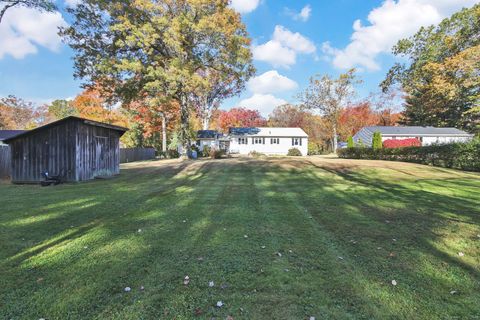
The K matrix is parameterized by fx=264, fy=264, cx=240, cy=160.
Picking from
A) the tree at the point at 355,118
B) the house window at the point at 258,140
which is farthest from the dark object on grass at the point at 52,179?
the tree at the point at 355,118

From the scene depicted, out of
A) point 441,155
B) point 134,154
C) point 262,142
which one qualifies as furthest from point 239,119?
point 441,155

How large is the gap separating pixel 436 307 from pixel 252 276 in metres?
1.90

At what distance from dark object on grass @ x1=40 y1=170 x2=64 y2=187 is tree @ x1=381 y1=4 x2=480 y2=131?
24662 mm

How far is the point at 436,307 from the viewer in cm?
260

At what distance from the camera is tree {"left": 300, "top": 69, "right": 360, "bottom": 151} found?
3862 centimetres

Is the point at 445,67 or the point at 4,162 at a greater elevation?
the point at 445,67

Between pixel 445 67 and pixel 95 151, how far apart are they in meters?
27.3

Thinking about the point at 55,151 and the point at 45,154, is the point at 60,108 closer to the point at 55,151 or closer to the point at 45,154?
the point at 45,154

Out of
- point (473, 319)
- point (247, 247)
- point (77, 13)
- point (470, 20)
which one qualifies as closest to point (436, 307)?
point (473, 319)

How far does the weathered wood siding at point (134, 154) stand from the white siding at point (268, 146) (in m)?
10.9

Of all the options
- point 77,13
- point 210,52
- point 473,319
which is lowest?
point 473,319

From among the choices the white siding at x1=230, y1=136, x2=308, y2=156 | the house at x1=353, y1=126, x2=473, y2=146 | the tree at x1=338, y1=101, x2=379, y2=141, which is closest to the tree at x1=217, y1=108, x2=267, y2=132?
the white siding at x1=230, y1=136, x2=308, y2=156

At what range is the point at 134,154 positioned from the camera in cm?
2888

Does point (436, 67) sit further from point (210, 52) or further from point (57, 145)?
point (57, 145)
